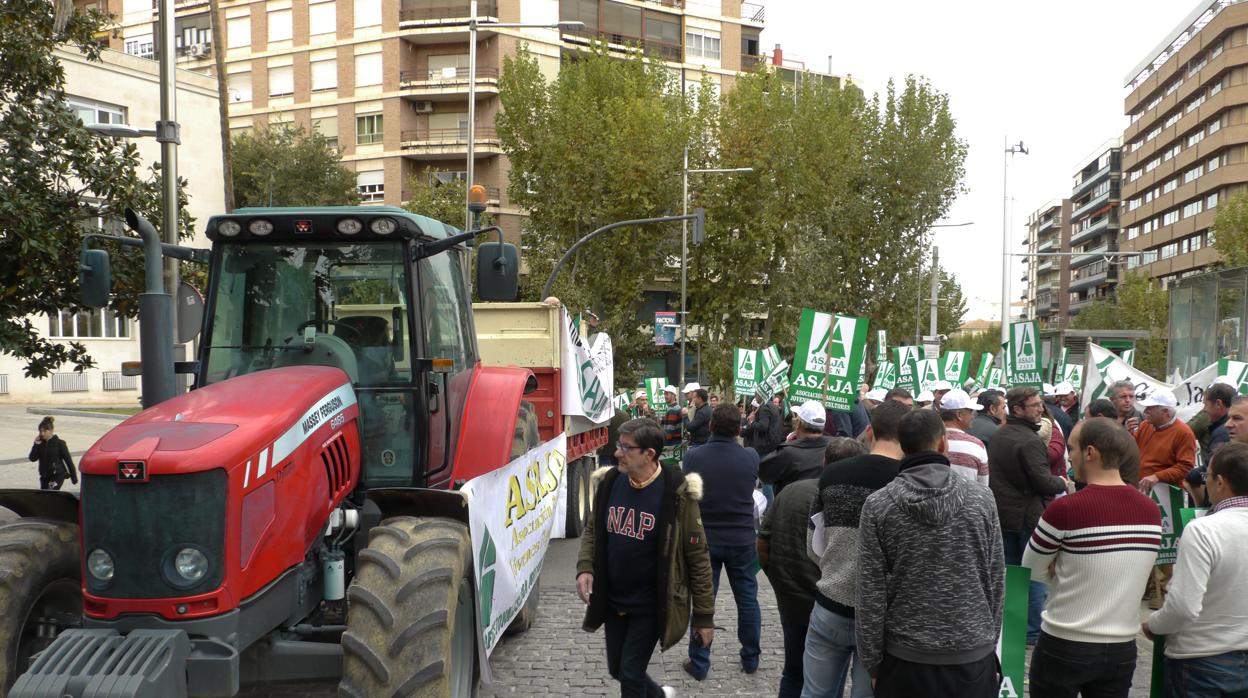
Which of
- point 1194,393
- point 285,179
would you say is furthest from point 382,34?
point 1194,393

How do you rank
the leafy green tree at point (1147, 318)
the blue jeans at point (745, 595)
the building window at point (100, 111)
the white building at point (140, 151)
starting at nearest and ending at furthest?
1. the blue jeans at point (745, 595)
2. the building window at point (100, 111)
3. the white building at point (140, 151)
4. the leafy green tree at point (1147, 318)

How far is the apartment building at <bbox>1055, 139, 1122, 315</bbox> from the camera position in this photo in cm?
10625

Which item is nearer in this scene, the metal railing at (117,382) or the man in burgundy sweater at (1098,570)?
the man in burgundy sweater at (1098,570)

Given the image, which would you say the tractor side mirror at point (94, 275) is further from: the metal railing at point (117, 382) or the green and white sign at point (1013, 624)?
the metal railing at point (117, 382)

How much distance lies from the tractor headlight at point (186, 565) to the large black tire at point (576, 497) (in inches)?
306

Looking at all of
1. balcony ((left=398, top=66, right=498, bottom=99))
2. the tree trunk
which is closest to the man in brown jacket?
the tree trunk

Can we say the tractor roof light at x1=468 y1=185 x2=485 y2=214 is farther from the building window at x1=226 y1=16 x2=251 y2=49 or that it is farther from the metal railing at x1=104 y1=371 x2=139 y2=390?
the building window at x1=226 y1=16 x2=251 y2=49

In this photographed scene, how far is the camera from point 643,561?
208 inches

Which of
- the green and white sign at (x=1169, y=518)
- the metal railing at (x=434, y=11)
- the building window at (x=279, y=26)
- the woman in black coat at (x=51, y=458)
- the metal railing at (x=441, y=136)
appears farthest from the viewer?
the building window at (x=279, y=26)

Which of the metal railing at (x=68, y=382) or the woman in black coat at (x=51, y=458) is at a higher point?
the woman in black coat at (x=51, y=458)

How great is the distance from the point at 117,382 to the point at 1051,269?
4854 inches

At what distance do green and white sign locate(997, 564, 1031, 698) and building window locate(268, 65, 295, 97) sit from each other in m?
50.3

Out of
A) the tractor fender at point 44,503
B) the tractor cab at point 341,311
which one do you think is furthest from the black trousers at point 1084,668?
the tractor fender at point 44,503

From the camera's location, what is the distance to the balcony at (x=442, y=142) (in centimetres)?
4916
